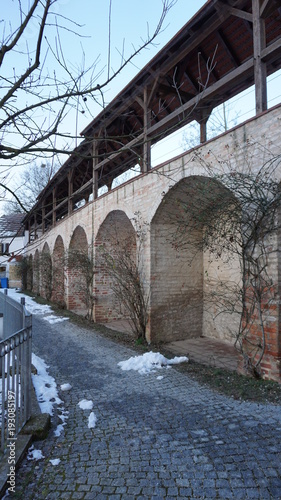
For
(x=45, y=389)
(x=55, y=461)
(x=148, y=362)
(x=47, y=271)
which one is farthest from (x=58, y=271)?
(x=55, y=461)

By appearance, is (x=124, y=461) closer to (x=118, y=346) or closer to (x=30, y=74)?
(x=30, y=74)

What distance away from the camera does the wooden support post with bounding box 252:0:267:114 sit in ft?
14.1

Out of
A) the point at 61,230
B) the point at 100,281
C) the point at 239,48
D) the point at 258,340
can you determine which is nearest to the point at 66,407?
the point at 258,340

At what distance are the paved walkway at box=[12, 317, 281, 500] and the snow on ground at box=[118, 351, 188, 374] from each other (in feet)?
1.60

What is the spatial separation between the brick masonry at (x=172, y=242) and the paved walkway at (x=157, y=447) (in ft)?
4.09

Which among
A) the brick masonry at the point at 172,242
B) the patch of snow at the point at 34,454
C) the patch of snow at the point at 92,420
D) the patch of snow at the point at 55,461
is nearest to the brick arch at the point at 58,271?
the brick masonry at the point at 172,242

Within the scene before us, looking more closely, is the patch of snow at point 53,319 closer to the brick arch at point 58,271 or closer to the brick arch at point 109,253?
the brick arch at point 109,253

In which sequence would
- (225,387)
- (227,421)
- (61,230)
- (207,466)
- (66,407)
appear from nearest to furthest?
(207,466) < (227,421) < (66,407) < (225,387) < (61,230)

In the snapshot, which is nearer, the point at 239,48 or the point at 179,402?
the point at 179,402

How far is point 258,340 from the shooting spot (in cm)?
424

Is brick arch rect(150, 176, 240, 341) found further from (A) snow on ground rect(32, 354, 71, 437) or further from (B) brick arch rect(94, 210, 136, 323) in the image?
(A) snow on ground rect(32, 354, 71, 437)

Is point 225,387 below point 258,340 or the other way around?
below

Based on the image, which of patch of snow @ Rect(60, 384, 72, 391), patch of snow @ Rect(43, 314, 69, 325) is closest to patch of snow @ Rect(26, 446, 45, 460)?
patch of snow @ Rect(60, 384, 72, 391)

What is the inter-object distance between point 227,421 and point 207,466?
80 cm
